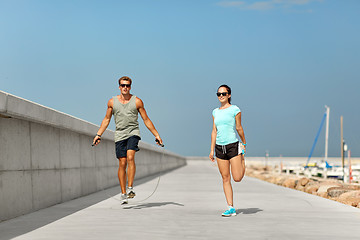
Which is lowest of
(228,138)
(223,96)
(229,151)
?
(229,151)

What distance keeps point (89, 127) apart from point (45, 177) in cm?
305

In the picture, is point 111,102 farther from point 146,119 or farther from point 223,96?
point 223,96

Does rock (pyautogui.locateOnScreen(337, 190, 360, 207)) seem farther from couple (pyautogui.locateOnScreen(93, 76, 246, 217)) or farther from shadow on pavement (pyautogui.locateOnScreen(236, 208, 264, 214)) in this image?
couple (pyautogui.locateOnScreen(93, 76, 246, 217))

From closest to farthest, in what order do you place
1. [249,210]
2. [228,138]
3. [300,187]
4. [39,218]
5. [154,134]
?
1. [39,218]
2. [228,138]
3. [249,210]
4. [154,134]
5. [300,187]

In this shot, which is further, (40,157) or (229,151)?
(40,157)

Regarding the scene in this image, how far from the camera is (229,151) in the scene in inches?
339

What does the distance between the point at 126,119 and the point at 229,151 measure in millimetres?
2020

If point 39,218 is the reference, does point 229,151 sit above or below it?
above

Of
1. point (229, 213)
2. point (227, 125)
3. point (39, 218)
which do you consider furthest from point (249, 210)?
point (39, 218)

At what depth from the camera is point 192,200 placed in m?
11.8

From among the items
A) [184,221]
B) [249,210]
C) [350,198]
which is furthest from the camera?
[350,198]

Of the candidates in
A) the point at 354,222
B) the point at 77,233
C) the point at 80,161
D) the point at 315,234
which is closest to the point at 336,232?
the point at 315,234

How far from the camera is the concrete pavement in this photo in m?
6.86

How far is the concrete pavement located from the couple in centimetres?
59
